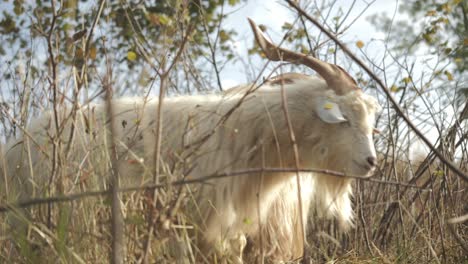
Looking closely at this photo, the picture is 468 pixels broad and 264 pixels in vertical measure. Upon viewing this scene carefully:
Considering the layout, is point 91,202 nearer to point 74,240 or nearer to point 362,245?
point 74,240

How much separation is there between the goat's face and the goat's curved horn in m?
0.07

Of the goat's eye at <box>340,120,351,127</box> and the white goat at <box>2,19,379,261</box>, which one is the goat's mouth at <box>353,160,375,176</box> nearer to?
the white goat at <box>2,19,379,261</box>

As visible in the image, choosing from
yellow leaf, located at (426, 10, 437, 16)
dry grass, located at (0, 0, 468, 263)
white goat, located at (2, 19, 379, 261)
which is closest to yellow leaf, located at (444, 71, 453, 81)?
dry grass, located at (0, 0, 468, 263)

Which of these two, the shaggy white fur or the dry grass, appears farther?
the shaggy white fur

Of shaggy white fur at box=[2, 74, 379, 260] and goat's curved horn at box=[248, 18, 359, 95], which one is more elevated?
goat's curved horn at box=[248, 18, 359, 95]

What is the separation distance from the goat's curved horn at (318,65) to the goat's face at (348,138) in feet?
0.22

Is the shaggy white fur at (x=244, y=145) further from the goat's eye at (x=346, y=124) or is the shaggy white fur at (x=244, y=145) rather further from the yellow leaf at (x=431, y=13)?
the yellow leaf at (x=431, y=13)

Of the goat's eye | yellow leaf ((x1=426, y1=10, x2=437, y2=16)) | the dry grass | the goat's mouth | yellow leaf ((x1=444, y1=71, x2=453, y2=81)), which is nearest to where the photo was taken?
the dry grass

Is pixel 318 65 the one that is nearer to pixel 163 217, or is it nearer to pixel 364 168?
pixel 364 168

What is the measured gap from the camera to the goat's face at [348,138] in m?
2.96

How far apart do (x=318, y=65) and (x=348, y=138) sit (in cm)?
45

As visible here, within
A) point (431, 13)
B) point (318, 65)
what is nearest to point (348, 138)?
point (318, 65)

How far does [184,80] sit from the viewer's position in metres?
5.16

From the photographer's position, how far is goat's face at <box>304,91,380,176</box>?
116 inches
